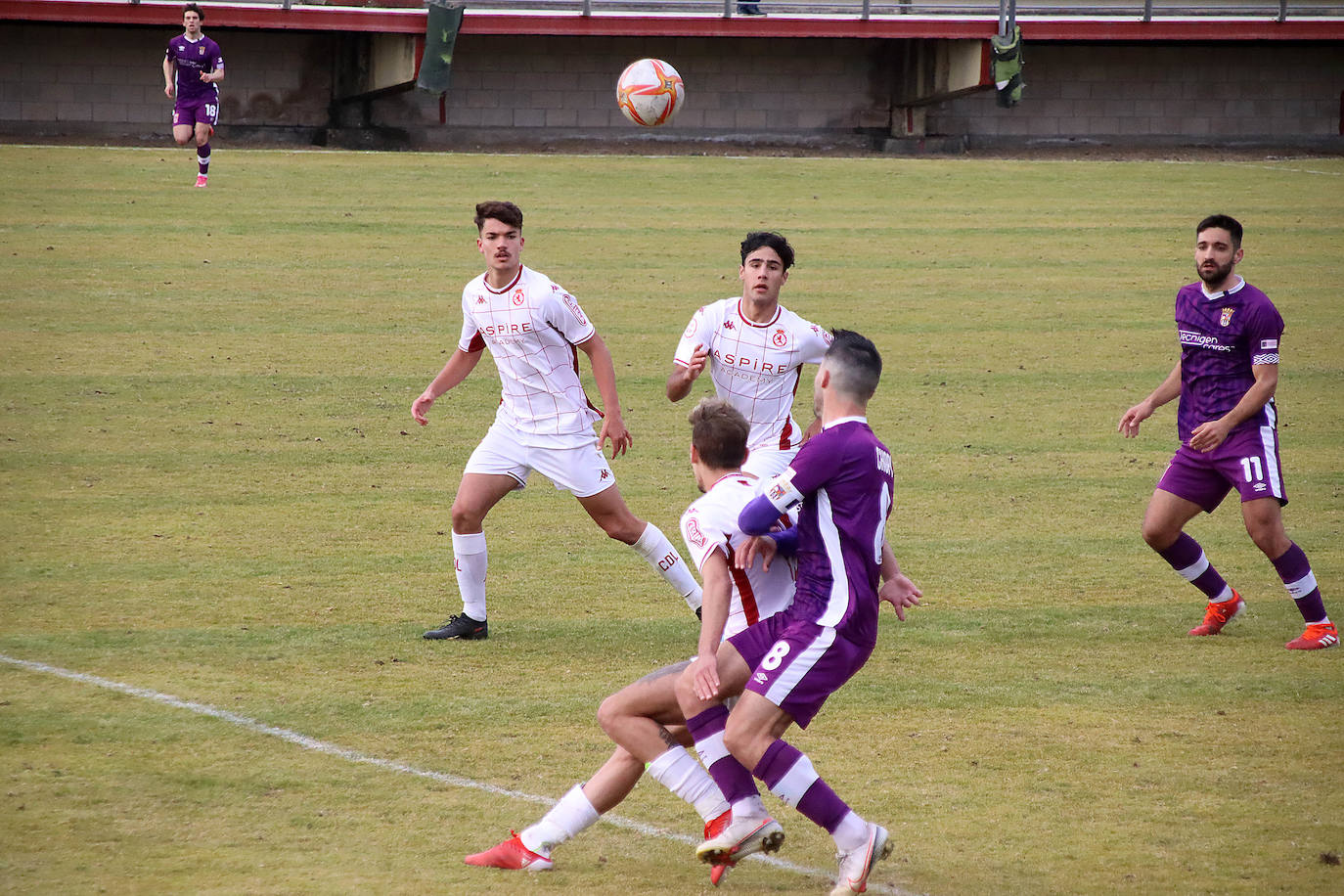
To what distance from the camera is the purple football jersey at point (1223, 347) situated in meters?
8.05

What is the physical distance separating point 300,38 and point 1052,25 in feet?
49.5

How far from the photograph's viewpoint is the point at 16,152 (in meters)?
24.3

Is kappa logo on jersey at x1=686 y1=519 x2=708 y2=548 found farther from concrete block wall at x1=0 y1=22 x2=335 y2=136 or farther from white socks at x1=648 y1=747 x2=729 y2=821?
concrete block wall at x1=0 y1=22 x2=335 y2=136

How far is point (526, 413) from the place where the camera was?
27.3ft

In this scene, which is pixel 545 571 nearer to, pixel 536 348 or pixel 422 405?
pixel 422 405

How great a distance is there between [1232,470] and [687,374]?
3176 mm

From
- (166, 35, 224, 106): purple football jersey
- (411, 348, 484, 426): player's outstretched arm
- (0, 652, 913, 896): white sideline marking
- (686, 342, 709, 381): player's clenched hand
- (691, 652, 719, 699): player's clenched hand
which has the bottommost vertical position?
(0, 652, 913, 896): white sideline marking

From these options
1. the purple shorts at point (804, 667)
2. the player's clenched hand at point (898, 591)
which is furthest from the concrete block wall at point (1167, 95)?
the purple shorts at point (804, 667)

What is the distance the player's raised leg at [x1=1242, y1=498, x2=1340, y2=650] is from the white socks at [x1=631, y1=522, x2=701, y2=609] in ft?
10.4

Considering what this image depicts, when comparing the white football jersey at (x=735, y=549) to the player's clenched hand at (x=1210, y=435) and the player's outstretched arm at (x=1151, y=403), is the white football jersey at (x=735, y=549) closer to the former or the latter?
the player's clenched hand at (x=1210, y=435)

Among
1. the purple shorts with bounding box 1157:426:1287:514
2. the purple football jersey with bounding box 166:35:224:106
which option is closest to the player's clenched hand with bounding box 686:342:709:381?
the purple shorts with bounding box 1157:426:1287:514

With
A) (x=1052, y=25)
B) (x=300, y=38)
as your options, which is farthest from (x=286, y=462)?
(x=1052, y=25)

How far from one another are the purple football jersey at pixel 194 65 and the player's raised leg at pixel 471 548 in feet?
53.5

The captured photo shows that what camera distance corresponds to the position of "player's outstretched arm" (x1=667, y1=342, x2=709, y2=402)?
761 centimetres
